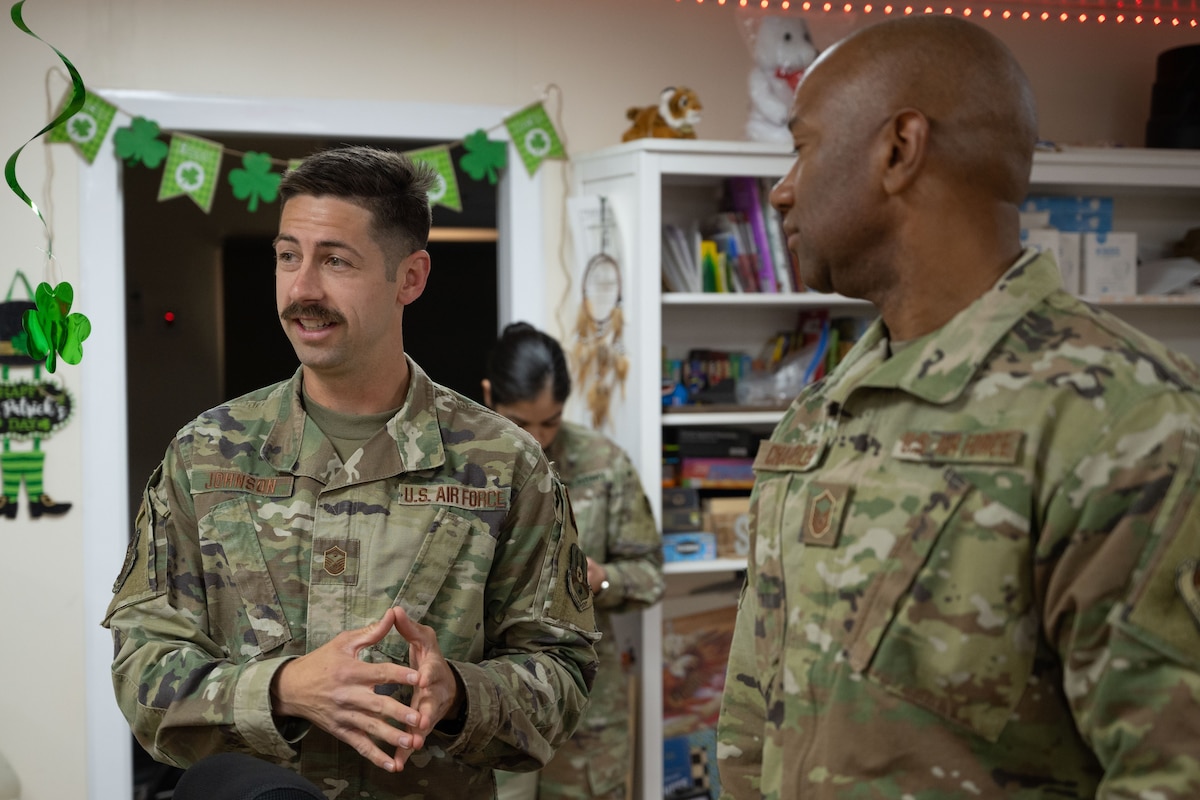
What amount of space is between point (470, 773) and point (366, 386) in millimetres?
542

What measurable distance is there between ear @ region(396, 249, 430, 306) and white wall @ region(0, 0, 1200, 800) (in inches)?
70.6

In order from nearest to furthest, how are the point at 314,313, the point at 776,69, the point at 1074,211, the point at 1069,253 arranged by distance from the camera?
1. the point at 314,313
2. the point at 776,69
3. the point at 1069,253
4. the point at 1074,211

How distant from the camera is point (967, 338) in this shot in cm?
112

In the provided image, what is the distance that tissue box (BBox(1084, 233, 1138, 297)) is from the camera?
11.9ft

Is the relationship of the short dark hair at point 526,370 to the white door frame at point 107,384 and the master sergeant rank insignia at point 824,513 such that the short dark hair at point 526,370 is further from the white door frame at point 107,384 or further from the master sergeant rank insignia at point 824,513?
the master sergeant rank insignia at point 824,513

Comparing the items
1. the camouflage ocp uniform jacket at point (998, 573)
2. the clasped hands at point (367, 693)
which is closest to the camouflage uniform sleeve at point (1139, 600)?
the camouflage ocp uniform jacket at point (998, 573)

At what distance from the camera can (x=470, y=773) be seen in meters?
1.60

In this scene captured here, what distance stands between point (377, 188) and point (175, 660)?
0.68 metres

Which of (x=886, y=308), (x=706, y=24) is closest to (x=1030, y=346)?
(x=886, y=308)

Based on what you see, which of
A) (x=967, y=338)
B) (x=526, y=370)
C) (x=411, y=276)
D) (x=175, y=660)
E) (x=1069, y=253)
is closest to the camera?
(x=967, y=338)

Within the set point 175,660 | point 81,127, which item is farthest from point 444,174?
point 175,660

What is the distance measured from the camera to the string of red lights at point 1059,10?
3791 millimetres

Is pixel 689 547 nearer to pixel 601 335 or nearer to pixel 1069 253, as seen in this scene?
pixel 601 335

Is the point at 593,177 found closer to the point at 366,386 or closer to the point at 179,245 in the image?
the point at 366,386
